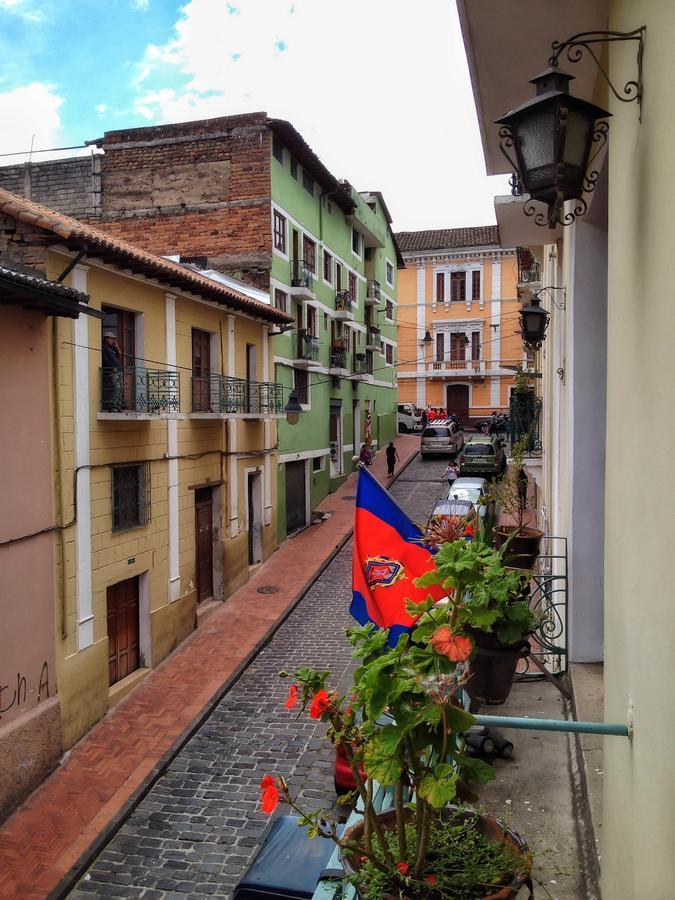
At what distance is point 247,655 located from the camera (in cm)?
1382

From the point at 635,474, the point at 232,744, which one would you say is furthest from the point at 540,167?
the point at 232,744

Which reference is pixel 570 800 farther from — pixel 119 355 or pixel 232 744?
pixel 119 355

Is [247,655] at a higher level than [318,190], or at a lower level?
lower

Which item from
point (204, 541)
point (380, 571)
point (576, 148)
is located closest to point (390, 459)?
point (204, 541)

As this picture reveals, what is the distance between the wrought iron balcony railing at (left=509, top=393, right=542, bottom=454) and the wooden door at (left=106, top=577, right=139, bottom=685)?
798 cm

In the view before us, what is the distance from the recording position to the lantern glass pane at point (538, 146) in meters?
3.06

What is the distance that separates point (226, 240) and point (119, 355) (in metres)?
8.95

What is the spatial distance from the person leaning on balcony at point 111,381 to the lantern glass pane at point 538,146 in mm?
9851

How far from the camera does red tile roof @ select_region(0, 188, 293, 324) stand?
1002 centimetres

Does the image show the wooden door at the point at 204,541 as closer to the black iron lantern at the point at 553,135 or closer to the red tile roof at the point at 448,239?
the black iron lantern at the point at 553,135

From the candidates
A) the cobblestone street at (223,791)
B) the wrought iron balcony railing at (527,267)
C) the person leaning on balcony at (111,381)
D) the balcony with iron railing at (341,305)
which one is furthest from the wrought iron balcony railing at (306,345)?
the person leaning on balcony at (111,381)

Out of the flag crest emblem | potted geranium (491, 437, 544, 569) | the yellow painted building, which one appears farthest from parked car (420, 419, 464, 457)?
the flag crest emblem

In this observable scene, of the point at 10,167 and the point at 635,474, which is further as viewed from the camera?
the point at 10,167

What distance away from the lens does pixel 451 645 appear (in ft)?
7.49
